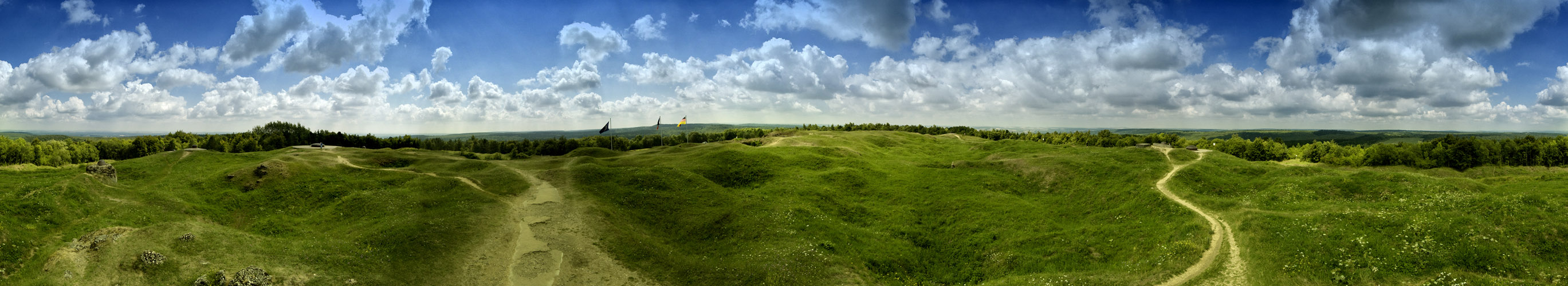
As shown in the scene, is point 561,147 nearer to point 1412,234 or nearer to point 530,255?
point 530,255

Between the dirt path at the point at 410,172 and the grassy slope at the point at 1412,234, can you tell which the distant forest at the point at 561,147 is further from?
the grassy slope at the point at 1412,234

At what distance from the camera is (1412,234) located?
24469 millimetres

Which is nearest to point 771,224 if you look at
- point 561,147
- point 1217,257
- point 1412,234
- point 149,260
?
point 1217,257

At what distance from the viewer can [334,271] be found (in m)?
26.4

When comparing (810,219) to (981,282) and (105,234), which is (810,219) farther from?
(105,234)

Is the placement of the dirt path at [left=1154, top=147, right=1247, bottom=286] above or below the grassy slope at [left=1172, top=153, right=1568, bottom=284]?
below

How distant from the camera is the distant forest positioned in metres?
97.8

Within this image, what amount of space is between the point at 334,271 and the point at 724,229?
820 inches

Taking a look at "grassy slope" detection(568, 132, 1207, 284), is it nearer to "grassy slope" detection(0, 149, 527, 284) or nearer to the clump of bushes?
"grassy slope" detection(0, 149, 527, 284)

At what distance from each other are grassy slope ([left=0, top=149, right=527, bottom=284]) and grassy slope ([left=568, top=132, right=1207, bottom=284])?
10651 mm

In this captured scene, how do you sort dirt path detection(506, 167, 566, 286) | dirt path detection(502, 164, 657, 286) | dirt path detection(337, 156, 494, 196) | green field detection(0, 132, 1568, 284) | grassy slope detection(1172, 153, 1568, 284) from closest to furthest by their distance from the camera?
1. grassy slope detection(1172, 153, 1568, 284)
2. green field detection(0, 132, 1568, 284)
3. dirt path detection(506, 167, 566, 286)
4. dirt path detection(502, 164, 657, 286)
5. dirt path detection(337, 156, 494, 196)

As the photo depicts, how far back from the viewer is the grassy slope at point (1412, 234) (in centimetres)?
2150

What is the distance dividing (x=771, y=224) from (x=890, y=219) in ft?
35.0

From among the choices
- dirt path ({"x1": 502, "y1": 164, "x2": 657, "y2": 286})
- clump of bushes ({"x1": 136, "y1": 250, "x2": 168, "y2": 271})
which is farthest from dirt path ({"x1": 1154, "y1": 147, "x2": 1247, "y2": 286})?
clump of bushes ({"x1": 136, "y1": 250, "x2": 168, "y2": 271})
